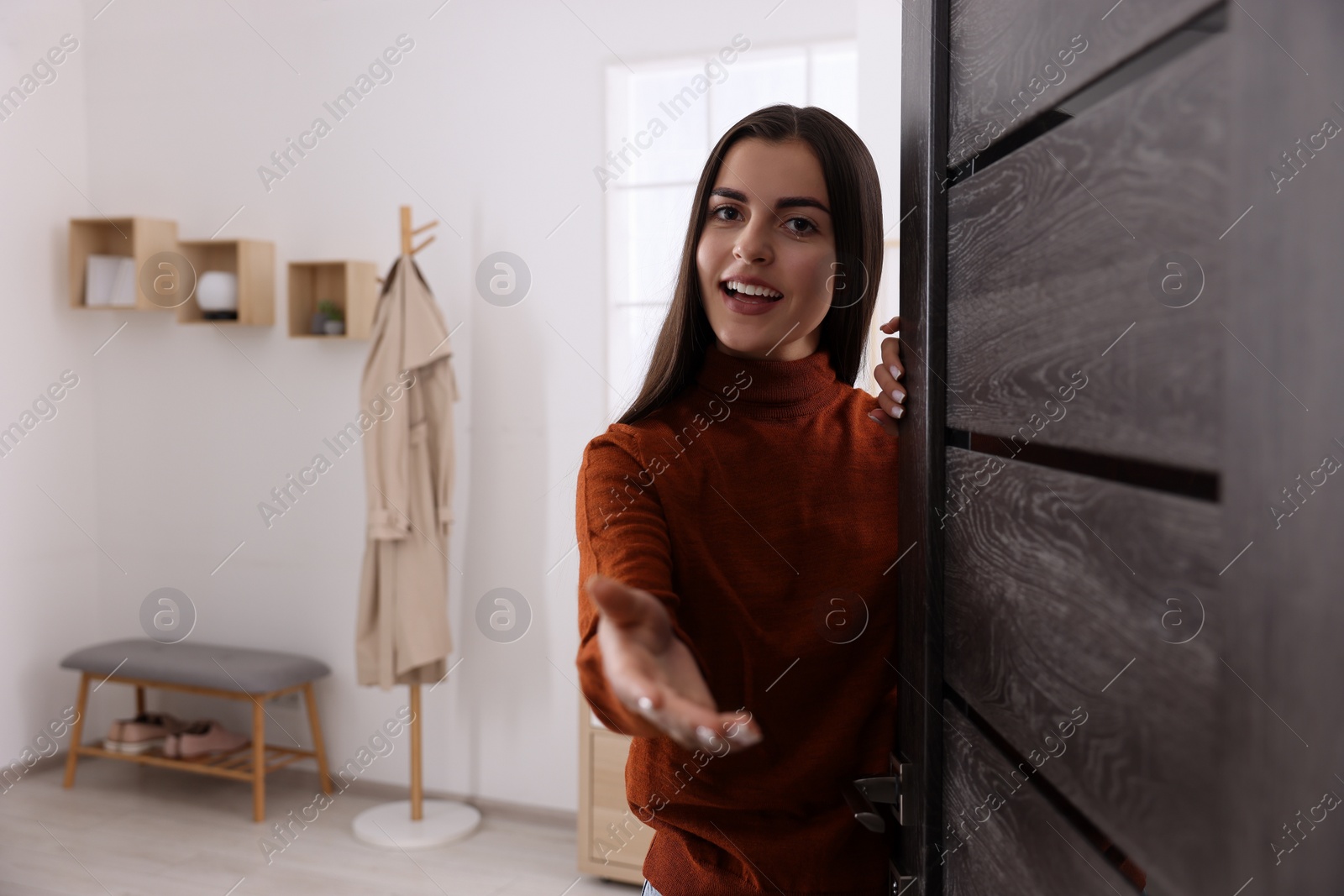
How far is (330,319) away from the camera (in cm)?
354

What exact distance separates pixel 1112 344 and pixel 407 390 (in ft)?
9.34

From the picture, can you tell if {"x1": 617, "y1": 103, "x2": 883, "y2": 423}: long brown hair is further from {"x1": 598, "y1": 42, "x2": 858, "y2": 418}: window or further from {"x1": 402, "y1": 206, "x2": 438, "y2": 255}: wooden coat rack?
{"x1": 402, "y1": 206, "x2": 438, "y2": 255}: wooden coat rack

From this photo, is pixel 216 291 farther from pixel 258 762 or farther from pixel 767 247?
pixel 767 247

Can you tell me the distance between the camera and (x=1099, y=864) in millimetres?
574

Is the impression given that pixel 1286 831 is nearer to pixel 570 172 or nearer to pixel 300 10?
pixel 570 172

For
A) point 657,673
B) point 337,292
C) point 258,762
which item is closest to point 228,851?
point 258,762

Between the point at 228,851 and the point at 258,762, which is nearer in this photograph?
the point at 228,851

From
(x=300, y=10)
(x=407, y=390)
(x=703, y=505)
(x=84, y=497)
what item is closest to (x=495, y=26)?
(x=300, y=10)

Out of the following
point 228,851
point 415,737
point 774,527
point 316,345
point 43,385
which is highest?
point 316,345

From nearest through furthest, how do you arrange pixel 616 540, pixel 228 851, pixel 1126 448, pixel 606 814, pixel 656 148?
pixel 1126 448
pixel 616 540
pixel 606 814
pixel 228 851
pixel 656 148

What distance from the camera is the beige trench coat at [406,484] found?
3.15 meters

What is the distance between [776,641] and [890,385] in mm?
267

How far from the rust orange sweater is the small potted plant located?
109 inches

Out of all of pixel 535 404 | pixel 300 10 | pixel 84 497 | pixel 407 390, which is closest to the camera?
pixel 407 390
